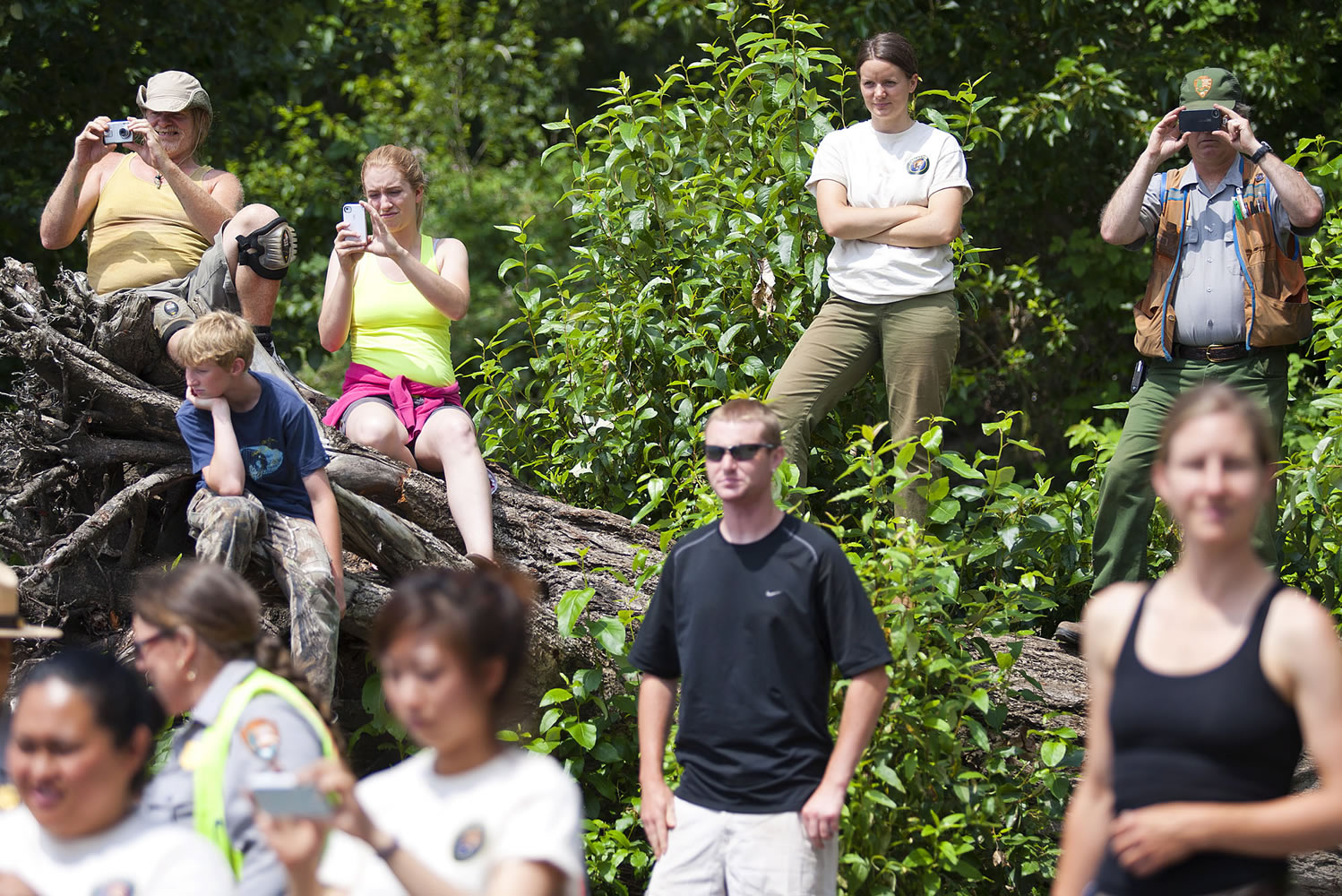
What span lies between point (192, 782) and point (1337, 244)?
4.79 meters

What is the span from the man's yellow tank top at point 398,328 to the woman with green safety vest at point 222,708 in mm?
2119

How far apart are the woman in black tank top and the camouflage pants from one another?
227 cm

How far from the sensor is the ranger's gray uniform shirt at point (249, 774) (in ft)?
7.63

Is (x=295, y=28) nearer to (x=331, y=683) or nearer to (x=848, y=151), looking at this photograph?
(x=848, y=151)

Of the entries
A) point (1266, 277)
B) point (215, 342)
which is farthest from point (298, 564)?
point (1266, 277)

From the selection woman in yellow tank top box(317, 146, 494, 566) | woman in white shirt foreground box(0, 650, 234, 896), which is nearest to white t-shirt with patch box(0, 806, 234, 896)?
woman in white shirt foreground box(0, 650, 234, 896)

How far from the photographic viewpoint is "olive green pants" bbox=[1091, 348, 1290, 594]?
4.61 m

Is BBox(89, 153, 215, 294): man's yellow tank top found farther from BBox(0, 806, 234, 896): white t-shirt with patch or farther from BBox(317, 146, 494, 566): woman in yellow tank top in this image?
BBox(0, 806, 234, 896): white t-shirt with patch

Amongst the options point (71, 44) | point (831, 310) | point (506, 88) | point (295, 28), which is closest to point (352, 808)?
point (831, 310)

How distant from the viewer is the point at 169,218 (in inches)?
187

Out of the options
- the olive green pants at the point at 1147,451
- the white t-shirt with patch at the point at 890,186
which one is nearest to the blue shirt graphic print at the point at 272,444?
the white t-shirt with patch at the point at 890,186

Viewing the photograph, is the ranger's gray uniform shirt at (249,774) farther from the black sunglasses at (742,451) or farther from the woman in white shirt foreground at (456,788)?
the black sunglasses at (742,451)

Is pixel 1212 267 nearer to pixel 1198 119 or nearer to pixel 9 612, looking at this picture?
pixel 1198 119

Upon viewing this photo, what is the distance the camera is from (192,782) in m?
2.37
